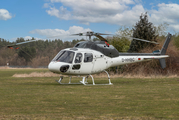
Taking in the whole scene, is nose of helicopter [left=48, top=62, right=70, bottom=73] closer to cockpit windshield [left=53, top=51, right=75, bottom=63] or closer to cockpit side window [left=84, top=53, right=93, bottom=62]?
→ cockpit windshield [left=53, top=51, right=75, bottom=63]

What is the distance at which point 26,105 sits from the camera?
8.82 metres

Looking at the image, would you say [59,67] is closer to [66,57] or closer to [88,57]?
[66,57]

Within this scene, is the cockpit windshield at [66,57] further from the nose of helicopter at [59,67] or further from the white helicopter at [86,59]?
the nose of helicopter at [59,67]

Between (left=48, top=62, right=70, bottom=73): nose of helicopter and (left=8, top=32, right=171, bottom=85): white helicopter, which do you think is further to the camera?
(left=8, top=32, right=171, bottom=85): white helicopter

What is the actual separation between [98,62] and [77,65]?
179 cm

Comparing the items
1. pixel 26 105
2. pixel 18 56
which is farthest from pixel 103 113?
pixel 18 56

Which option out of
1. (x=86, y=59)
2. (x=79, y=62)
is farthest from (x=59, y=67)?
(x=86, y=59)

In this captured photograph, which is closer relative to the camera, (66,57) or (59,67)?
(59,67)

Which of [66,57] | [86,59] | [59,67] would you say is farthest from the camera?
[86,59]

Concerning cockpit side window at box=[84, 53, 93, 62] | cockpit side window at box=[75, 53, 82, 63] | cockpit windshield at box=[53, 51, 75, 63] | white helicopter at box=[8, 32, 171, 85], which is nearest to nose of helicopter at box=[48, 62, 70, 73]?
white helicopter at box=[8, 32, 171, 85]

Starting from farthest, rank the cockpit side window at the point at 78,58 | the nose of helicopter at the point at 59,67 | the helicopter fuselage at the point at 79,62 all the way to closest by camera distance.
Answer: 1. the cockpit side window at the point at 78,58
2. the helicopter fuselage at the point at 79,62
3. the nose of helicopter at the point at 59,67

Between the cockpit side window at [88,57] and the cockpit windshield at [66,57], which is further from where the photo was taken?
the cockpit side window at [88,57]

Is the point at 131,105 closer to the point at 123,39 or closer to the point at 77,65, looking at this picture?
the point at 77,65

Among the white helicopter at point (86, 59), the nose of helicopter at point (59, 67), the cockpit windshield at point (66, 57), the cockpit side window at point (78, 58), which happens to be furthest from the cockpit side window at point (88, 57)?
the nose of helicopter at point (59, 67)
